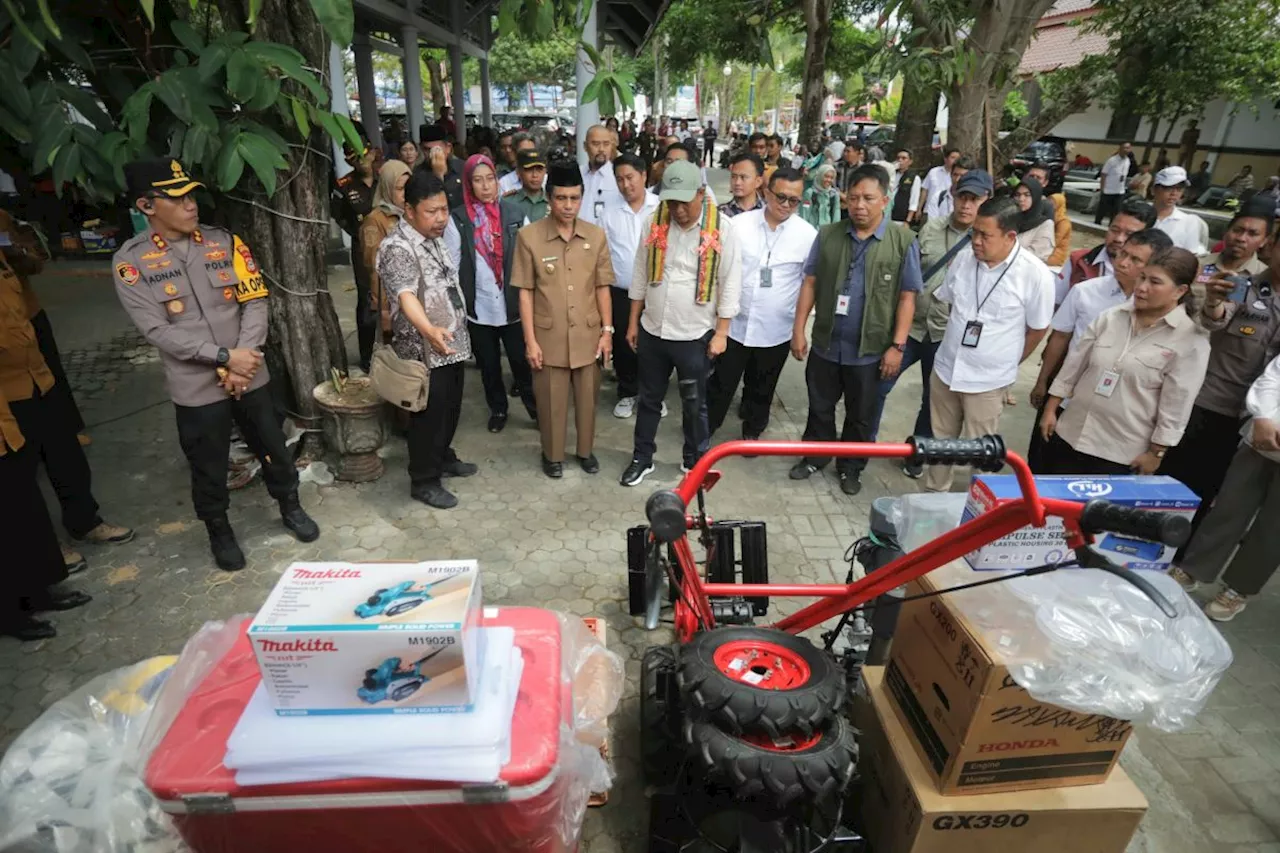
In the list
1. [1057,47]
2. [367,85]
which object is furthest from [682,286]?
[1057,47]

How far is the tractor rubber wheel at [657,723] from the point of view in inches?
85.9

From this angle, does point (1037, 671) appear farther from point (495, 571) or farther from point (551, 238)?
point (551, 238)

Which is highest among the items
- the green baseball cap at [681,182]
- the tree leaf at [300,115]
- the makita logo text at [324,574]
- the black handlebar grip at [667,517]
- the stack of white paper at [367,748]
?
the tree leaf at [300,115]

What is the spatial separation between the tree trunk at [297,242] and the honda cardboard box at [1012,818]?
3971mm

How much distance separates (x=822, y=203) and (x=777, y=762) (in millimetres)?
6396

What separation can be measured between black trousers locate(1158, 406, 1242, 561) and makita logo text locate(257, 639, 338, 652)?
3924mm

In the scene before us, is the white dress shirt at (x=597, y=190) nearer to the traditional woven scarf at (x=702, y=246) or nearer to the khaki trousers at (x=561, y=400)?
the traditional woven scarf at (x=702, y=246)

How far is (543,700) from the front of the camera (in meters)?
1.73

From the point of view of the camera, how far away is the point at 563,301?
4.12 meters

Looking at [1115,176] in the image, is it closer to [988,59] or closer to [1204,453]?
[988,59]

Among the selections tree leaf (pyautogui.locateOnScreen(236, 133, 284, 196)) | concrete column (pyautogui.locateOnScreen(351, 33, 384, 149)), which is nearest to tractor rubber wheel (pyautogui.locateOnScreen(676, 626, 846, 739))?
tree leaf (pyautogui.locateOnScreen(236, 133, 284, 196))

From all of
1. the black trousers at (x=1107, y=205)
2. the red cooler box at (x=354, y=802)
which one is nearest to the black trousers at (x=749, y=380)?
the red cooler box at (x=354, y=802)

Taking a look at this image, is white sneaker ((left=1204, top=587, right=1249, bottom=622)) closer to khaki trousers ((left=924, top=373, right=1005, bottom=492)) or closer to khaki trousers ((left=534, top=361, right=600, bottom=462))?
khaki trousers ((left=924, top=373, right=1005, bottom=492))

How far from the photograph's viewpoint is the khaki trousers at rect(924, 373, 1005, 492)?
3.99 meters
